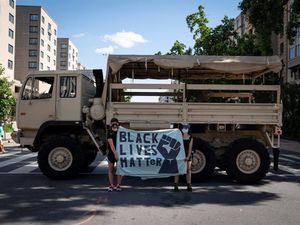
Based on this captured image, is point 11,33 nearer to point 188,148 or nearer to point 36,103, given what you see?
point 36,103

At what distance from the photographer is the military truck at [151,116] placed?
1177cm

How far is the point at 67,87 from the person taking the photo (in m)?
12.4

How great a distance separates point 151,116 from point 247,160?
9.06 ft

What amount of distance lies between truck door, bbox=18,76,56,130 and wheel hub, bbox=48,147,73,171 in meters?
0.96

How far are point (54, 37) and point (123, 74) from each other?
102 m

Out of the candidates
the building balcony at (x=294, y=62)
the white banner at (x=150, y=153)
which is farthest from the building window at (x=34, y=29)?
the white banner at (x=150, y=153)

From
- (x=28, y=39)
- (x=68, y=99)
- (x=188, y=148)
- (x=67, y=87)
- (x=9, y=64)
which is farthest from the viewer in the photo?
(x=28, y=39)

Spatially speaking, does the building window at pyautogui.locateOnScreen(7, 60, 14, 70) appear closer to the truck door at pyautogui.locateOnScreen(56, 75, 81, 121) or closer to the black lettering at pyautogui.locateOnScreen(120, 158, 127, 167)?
the truck door at pyautogui.locateOnScreen(56, 75, 81, 121)

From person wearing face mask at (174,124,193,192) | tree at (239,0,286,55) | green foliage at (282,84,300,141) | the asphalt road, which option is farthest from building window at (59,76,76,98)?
green foliage at (282,84,300,141)

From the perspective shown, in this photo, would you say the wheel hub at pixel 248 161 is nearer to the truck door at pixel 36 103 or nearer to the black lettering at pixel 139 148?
the black lettering at pixel 139 148

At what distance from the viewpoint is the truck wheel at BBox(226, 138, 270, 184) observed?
1170 centimetres

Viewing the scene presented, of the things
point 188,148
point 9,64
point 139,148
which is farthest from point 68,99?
point 9,64

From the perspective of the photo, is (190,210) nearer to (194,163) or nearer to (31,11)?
(194,163)

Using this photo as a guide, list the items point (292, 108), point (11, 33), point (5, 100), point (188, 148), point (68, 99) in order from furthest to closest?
point (11, 33) < point (292, 108) < point (5, 100) < point (68, 99) < point (188, 148)
